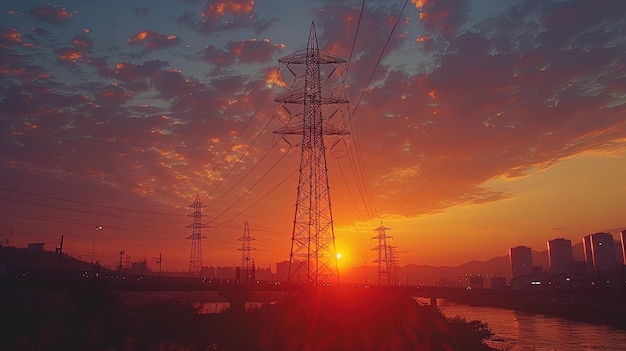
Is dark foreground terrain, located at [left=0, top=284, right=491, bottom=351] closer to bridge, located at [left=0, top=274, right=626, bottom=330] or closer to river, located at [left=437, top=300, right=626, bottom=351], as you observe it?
river, located at [left=437, top=300, right=626, bottom=351]

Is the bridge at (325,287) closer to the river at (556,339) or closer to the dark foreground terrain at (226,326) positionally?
the dark foreground terrain at (226,326)

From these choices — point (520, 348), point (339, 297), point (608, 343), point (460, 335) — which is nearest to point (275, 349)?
point (339, 297)

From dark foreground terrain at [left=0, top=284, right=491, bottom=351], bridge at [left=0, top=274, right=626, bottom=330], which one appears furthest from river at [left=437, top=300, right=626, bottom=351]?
bridge at [left=0, top=274, right=626, bottom=330]

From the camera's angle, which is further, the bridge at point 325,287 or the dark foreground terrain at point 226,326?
the bridge at point 325,287

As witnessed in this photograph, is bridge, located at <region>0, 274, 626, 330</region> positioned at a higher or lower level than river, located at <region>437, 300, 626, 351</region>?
higher

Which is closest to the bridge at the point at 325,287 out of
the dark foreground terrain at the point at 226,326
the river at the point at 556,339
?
the dark foreground terrain at the point at 226,326

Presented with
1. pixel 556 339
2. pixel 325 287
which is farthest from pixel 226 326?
pixel 556 339

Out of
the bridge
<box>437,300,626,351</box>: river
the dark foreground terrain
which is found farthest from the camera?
the bridge

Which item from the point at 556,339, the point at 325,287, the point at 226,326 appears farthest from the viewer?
the point at 556,339

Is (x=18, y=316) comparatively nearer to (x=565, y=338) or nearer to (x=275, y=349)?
(x=275, y=349)

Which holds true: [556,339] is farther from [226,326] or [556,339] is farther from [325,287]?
[226,326]
